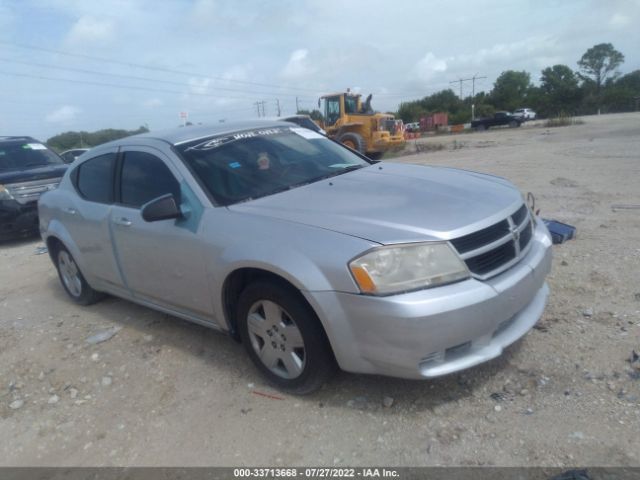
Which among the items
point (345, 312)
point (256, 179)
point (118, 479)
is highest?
point (256, 179)

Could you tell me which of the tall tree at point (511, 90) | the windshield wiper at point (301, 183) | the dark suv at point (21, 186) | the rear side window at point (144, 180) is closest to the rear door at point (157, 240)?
the rear side window at point (144, 180)

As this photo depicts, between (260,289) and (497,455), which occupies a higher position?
(260,289)

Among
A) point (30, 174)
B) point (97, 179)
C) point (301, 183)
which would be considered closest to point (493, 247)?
point (301, 183)

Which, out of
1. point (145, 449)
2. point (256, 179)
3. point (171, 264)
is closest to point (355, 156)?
point (256, 179)

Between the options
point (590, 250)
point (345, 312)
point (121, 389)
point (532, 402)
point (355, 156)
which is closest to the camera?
point (345, 312)

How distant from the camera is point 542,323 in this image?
356 cm

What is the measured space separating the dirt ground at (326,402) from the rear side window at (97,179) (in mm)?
1184

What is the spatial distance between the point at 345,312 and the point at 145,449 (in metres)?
1.39

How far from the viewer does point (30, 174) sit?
8.51m

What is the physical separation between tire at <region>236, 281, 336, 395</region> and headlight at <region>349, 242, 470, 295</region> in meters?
0.44

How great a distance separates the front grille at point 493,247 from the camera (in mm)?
2584

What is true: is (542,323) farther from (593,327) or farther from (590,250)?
(590,250)

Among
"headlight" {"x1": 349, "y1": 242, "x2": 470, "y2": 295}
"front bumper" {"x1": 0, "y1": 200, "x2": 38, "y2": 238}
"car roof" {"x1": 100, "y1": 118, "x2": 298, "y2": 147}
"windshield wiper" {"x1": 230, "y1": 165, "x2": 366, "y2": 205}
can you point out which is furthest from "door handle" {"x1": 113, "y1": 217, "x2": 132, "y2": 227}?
"front bumper" {"x1": 0, "y1": 200, "x2": 38, "y2": 238}

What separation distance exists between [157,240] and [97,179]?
4.26 feet
